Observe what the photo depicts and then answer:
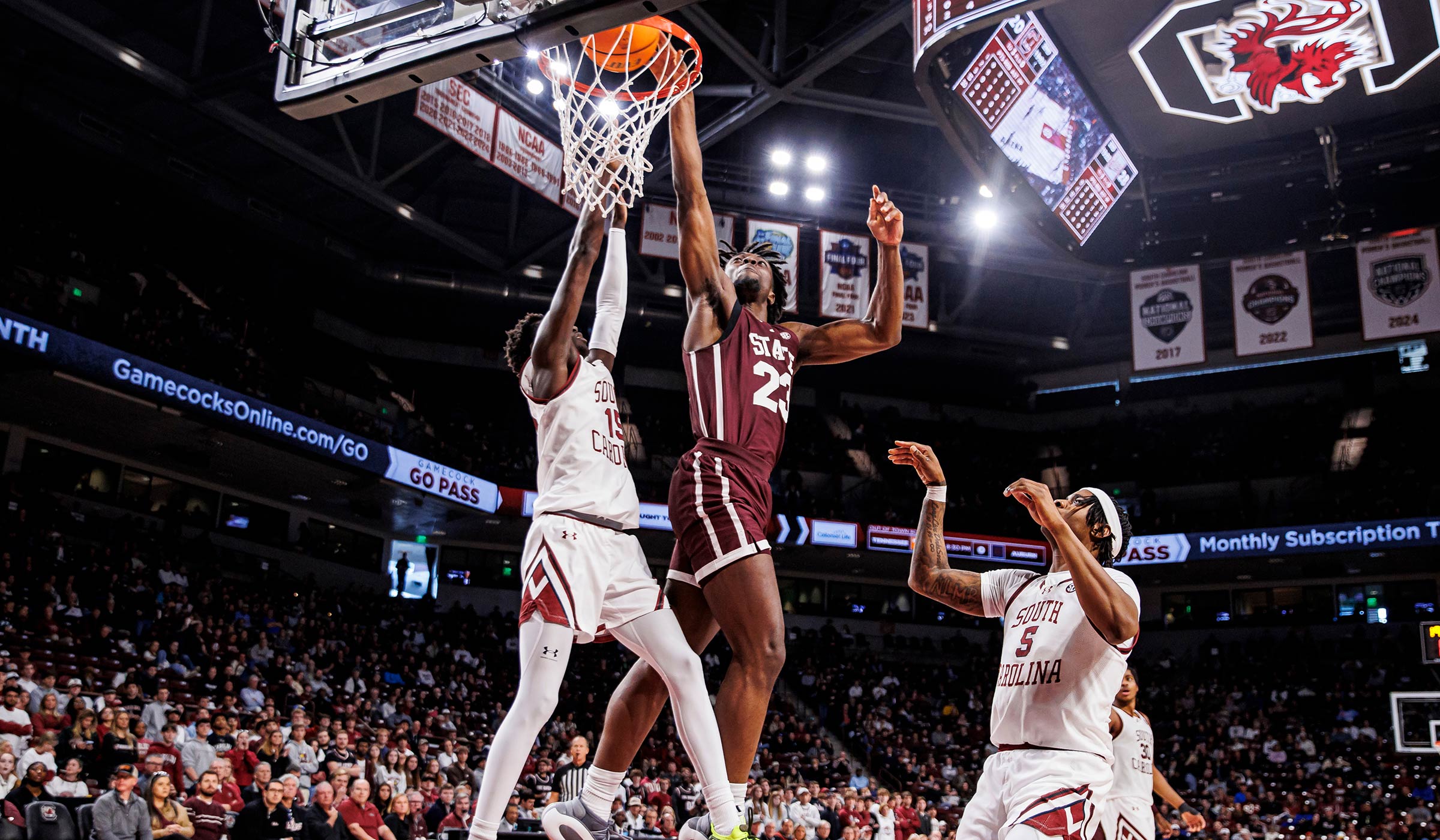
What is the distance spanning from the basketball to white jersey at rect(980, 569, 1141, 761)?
3378mm

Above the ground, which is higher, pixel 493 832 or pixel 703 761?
pixel 703 761

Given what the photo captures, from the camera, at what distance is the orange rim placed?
5.39 meters

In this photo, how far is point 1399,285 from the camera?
18.6 m

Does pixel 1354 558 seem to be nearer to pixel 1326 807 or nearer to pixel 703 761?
pixel 1326 807

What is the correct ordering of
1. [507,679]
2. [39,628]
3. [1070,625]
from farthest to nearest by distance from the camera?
[507,679] → [39,628] → [1070,625]

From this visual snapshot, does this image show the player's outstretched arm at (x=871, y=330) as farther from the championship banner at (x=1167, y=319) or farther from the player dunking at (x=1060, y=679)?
the championship banner at (x=1167, y=319)

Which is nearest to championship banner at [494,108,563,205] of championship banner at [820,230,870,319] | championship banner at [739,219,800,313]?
championship banner at [739,219,800,313]

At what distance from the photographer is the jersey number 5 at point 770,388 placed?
4598 millimetres

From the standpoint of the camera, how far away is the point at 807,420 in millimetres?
34094

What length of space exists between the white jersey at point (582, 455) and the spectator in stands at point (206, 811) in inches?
311

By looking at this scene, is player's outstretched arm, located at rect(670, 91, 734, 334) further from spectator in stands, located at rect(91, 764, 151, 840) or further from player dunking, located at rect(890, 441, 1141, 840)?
spectator in stands, located at rect(91, 764, 151, 840)

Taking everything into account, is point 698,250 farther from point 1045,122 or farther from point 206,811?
point 1045,122

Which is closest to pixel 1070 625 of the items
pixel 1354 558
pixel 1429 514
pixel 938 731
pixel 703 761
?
pixel 703 761

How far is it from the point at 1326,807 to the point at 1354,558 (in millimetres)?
8780
